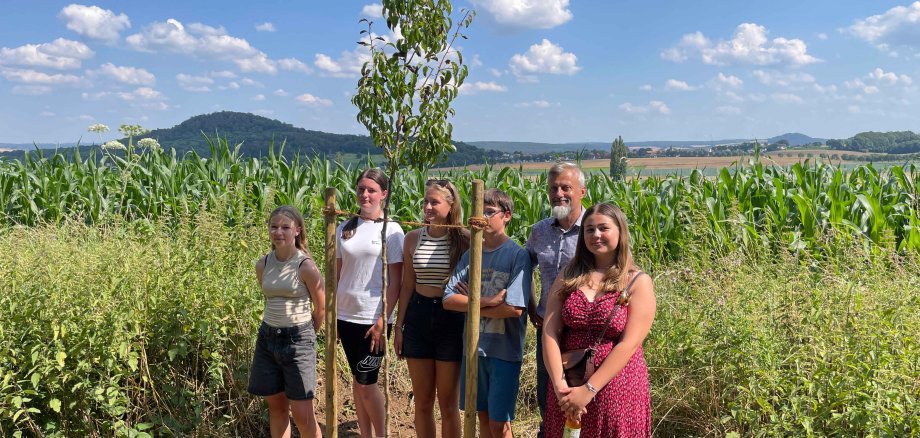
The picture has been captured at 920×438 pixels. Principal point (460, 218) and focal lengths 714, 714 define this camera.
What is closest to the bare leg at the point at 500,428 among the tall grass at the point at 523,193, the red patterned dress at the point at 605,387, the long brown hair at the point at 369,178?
the red patterned dress at the point at 605,387

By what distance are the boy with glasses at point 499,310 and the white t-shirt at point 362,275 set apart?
56cm

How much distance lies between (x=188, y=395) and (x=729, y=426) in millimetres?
3211

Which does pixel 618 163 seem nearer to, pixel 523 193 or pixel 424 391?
pixel 523 193

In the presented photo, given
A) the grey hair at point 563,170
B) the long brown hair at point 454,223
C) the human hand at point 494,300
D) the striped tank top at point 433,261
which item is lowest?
the human hand at point 494,300

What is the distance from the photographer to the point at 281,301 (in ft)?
12.8

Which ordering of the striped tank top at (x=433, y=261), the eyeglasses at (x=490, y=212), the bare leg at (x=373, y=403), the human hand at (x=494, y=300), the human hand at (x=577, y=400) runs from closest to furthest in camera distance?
1. the human hand at (x=577, y=400)
2. the human hand at (x=494, y=300)
3. the eyeglasses at (x=490, y=212)
4. the striped tank top at (x=433, y=261)
5. the bare leg at (x=373, y=403)

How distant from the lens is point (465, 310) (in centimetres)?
353

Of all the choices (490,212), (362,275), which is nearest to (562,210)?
(490,212)

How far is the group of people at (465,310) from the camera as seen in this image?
312 cm

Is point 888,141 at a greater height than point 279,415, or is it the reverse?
point 888,141

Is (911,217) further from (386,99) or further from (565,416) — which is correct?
(386,99)

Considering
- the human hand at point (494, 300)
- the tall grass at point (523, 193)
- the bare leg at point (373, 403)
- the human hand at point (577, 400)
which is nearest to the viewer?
the human hand at point (577, 400)

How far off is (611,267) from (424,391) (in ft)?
4.50

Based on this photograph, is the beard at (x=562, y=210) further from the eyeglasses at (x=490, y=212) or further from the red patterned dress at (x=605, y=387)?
the red patterned dress at (x=605, y=387)
